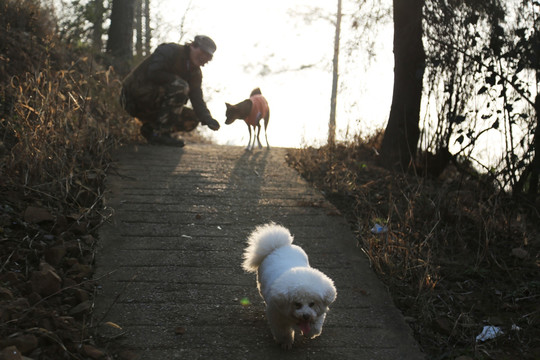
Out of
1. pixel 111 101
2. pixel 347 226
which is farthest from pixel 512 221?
pixel 111 101

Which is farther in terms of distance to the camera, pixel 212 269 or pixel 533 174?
pixel 533 174

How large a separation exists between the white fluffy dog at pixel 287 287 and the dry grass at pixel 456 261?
1.04 meters

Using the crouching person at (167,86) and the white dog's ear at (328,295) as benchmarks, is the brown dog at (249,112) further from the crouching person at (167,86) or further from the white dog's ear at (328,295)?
the white dog's ear at (328,295)

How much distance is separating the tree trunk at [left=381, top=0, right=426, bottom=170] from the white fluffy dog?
150 inches

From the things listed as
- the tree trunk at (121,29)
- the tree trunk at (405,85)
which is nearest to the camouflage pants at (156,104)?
the tree trunk at (405,85)

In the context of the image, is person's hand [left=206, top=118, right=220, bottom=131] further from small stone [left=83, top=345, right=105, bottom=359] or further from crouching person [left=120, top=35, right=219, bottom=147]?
small stone [left=83, top=345, right=105, bottom=359]

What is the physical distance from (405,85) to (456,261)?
10.8 ft

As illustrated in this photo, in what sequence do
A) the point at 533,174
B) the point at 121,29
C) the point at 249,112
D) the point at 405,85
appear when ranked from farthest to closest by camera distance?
the point at 121,29 < the point at 249,112 < the point at 405,85 < the point at 533,174

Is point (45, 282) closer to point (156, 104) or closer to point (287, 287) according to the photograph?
point (287, 287)

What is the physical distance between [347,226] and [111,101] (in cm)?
471

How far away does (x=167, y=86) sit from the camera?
829 centimetres

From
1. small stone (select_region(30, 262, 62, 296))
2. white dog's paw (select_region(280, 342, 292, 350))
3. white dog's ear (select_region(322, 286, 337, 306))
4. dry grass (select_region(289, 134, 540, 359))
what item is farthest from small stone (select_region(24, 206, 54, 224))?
dry grass (select_region(289, 134, 540, 359))

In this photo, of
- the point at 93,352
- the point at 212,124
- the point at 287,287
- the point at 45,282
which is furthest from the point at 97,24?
the point at 287,287

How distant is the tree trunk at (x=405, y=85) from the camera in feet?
24.5
